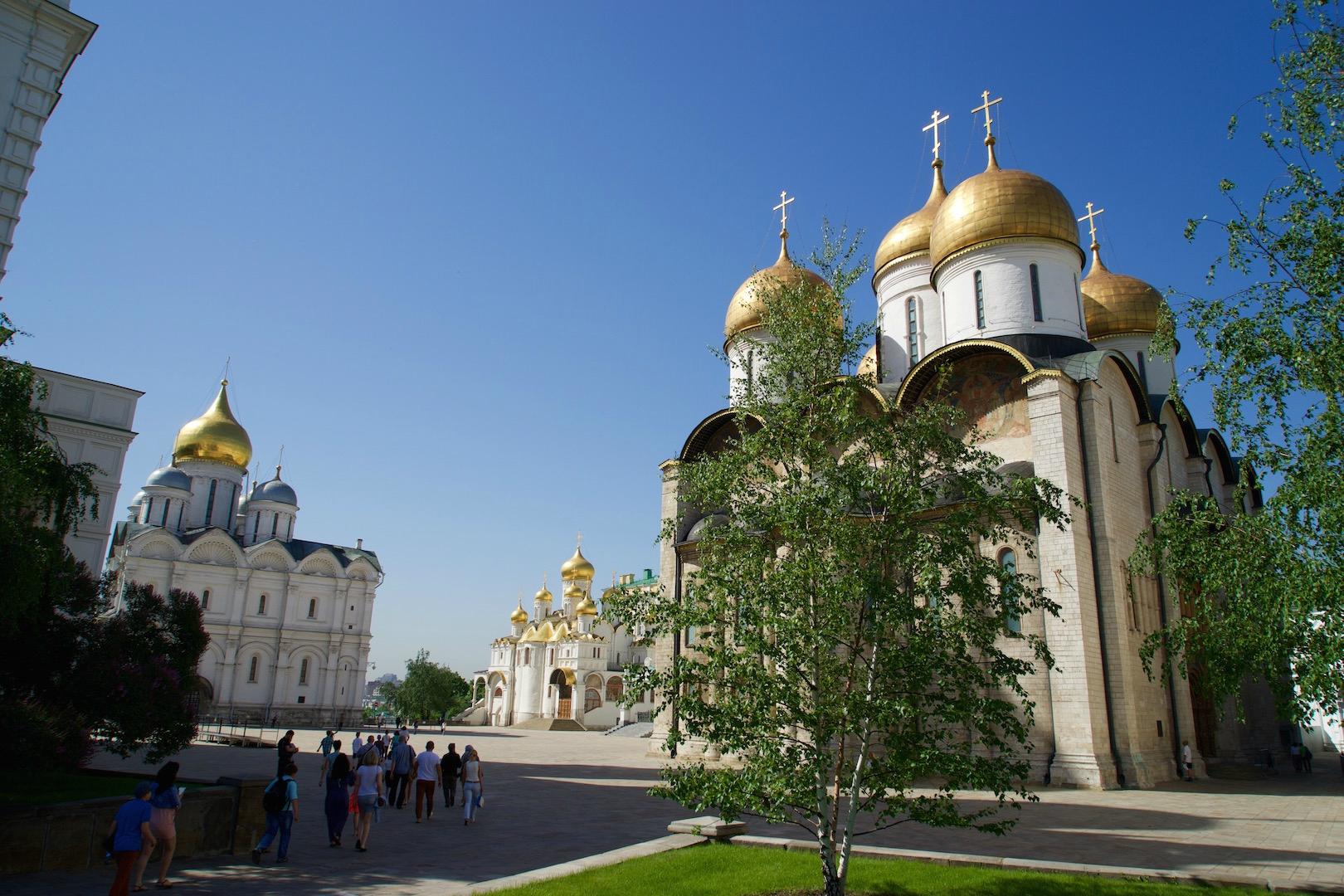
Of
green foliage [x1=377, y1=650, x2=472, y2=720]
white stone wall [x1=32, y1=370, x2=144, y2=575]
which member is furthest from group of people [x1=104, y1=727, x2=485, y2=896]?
green foliage [x1=377, y1=650, x2=472, y2=720]

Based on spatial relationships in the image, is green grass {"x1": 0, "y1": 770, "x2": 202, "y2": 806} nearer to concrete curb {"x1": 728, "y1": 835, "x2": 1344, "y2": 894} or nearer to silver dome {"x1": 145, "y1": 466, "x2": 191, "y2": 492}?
concrete curb {"x1": 728, "y1": 835, "x2": 1344, "y2": 894}

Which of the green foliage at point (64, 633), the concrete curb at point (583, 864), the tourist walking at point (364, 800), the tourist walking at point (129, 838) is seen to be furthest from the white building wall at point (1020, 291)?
the tourist walking at point (129, 838)

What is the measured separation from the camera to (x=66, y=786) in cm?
1085

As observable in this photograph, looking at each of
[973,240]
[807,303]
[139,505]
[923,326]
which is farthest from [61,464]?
[139,505]

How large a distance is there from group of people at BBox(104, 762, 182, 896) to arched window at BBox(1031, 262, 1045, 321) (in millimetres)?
18443

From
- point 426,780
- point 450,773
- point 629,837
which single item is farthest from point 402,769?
point 629,837

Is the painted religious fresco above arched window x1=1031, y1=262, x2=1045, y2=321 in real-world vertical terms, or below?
below

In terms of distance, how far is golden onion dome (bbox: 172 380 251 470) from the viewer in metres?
44.4

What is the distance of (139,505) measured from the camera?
47531 mm

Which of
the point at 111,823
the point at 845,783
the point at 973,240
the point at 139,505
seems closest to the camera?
the point at 845,783

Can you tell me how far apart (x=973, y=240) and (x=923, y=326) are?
3764mm

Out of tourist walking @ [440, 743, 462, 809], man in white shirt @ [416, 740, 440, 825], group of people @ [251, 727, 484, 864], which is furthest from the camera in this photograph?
tourist walking @ [440, 743, 462, 809]

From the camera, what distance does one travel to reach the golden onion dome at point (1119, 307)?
957 inches

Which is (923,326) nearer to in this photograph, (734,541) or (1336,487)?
(1336,487)
